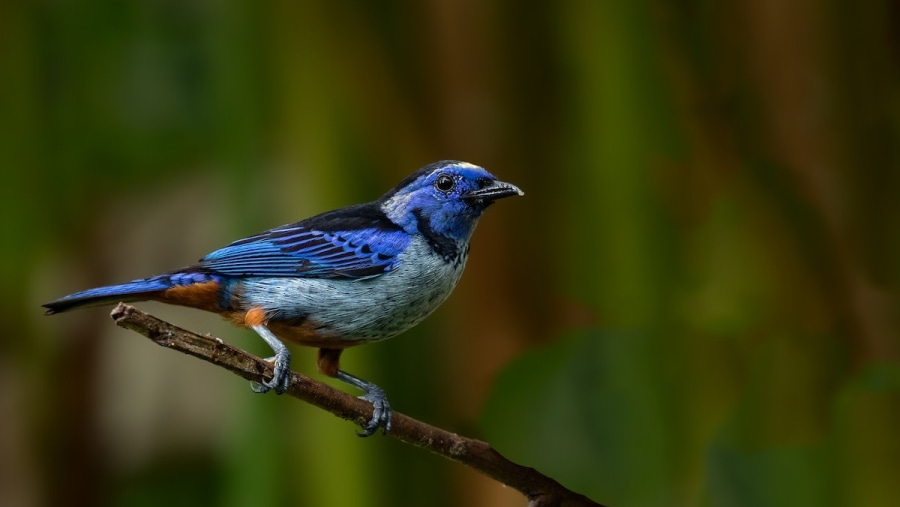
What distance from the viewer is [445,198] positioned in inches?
77.2

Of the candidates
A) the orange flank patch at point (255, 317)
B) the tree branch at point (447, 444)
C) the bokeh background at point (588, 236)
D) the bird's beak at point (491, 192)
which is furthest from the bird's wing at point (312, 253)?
the bokeh background at point (588, 236)

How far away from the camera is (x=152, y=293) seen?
181 centimetres

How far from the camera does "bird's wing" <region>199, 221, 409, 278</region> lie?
1.93 m

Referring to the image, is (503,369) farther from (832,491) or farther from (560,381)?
(832,491)

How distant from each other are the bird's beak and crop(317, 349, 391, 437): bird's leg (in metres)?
0.45

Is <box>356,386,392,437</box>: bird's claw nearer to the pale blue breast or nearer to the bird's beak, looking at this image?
the pale blue breast

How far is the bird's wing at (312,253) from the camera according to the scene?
1.93m

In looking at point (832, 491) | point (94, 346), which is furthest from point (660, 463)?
point (94, 346)

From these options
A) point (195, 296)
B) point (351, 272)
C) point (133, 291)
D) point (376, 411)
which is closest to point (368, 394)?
point (376, 411)

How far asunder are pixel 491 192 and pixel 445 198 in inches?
5.9

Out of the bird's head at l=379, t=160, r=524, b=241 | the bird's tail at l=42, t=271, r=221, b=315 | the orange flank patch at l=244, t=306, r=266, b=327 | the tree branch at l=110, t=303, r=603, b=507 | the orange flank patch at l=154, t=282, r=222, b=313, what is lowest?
the tree branch at l=110, t=303, r=603, b=507

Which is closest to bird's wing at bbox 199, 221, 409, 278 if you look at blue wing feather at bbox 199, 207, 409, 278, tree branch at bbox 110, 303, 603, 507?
blue wing feather at bbox 199, 207, 409, 278

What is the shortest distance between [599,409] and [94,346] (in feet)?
6.22

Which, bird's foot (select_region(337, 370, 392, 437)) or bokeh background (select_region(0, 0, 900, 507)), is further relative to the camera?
bokeh background (select_region(0, 0, 900, 507))
